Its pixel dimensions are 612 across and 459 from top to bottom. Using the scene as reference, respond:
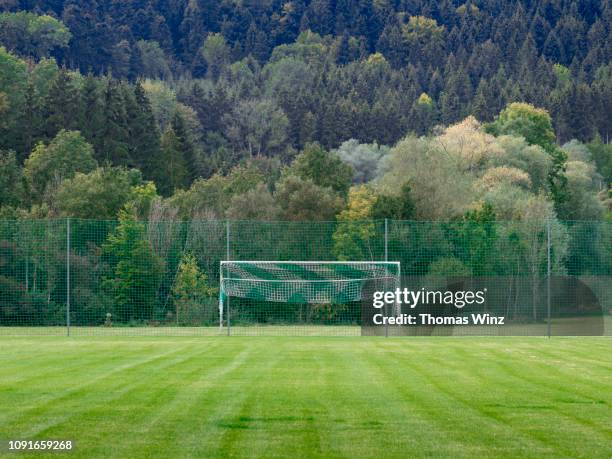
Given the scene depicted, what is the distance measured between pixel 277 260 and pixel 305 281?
42.3 inches

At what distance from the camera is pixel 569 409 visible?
1265 cm

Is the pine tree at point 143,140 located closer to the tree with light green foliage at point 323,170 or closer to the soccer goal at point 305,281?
the tree with light green foliage at point 323,170

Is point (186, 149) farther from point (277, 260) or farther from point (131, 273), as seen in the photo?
point (131, 273)

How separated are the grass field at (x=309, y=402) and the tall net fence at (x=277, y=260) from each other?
359 inches

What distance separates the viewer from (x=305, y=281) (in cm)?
3300

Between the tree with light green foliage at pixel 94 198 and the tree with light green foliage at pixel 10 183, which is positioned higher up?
the tree with light green foliage at pixel 10 183

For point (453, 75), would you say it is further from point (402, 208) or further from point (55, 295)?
point (55, 295)

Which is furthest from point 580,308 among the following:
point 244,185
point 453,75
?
point 453,75

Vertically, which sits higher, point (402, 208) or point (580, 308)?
point (402, 208)

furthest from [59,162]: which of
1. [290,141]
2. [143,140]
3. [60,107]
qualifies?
[290,141]

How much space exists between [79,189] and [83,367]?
3902 centimetres

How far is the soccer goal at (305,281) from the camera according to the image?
105 ft

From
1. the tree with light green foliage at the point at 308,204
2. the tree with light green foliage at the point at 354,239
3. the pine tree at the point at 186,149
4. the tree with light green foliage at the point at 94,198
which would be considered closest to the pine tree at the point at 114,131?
the pine tree at the point at 186,149

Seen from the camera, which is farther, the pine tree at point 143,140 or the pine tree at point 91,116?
the pine tree at point 143,140
